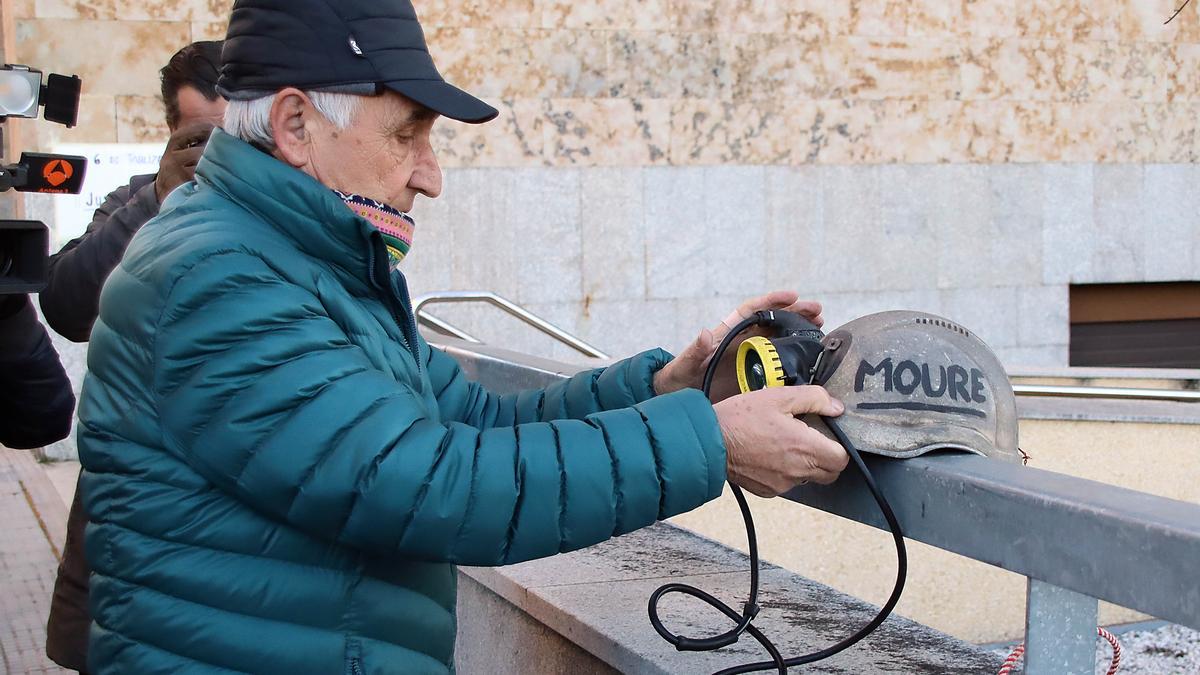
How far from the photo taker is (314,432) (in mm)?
1611

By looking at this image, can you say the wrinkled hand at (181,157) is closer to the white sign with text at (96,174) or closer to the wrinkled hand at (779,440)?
the wrinkled hand at (779,440)

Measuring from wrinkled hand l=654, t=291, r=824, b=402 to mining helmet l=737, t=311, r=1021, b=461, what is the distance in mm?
317

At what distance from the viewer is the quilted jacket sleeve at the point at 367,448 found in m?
1.62

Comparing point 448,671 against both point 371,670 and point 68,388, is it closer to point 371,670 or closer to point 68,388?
point 371,670

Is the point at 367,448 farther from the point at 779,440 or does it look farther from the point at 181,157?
the point at 181,157

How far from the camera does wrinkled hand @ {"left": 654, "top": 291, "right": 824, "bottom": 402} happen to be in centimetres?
219

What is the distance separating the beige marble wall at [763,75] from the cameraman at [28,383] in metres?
4.46

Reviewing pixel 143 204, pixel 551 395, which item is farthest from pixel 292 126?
pixel 143 204

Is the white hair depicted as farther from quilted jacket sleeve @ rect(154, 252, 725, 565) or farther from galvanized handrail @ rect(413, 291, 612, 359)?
galvanized handrail @ rect(413, 291, 612, 359)

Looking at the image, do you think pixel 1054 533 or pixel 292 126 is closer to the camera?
pixel 1054 533

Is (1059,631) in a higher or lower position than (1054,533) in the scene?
lower

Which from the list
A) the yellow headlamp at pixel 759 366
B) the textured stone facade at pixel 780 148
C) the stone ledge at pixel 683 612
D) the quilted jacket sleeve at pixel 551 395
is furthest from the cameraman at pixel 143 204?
the textured stone facade at pixel 780 148

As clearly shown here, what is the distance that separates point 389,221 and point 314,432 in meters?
0.44

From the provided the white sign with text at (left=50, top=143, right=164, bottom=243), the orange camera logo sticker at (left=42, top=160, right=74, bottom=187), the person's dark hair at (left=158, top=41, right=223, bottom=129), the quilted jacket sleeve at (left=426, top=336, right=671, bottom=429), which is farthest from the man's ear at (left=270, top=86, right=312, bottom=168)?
the white sign with text at (left=50, top=143, right=164, bottom=243)
